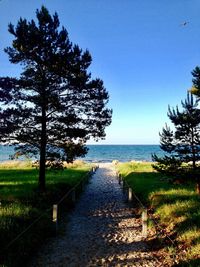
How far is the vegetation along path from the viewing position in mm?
9719

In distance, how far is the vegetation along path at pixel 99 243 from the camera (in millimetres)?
9719

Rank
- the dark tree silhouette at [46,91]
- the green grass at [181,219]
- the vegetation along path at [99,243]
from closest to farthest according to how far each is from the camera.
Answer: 1. the green grass at [181,219]
2. the vegetation along path at [99,243]
3. the dark tree silhouette at [46,91]

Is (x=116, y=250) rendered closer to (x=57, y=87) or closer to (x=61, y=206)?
(x=61, y=206)

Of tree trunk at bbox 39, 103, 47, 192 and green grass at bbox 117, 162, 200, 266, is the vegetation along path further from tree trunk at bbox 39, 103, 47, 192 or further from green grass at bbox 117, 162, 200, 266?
tree trunk at bbox 39, 103, 47, 192

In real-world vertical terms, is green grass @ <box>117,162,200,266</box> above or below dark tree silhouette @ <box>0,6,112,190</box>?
below

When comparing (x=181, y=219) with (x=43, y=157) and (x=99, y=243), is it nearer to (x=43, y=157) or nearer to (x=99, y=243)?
(x=99, y=243)

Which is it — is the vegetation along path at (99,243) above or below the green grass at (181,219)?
below

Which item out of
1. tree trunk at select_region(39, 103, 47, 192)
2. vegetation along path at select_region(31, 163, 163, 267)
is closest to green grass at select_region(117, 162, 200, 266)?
vegetation along path at select_region(31, 163, 163, 267)

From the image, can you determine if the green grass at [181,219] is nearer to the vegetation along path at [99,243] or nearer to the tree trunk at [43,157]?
the vegetation along path at [99,243]

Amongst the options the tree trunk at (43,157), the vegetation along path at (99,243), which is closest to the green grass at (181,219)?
the vegetation along path at (99,243)

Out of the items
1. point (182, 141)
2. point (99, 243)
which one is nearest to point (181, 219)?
point (99, 243)

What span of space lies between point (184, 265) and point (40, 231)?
6.00 m

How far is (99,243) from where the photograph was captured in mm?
11656

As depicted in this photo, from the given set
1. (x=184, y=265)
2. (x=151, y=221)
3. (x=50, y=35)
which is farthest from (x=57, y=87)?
(x=184, y=265)
